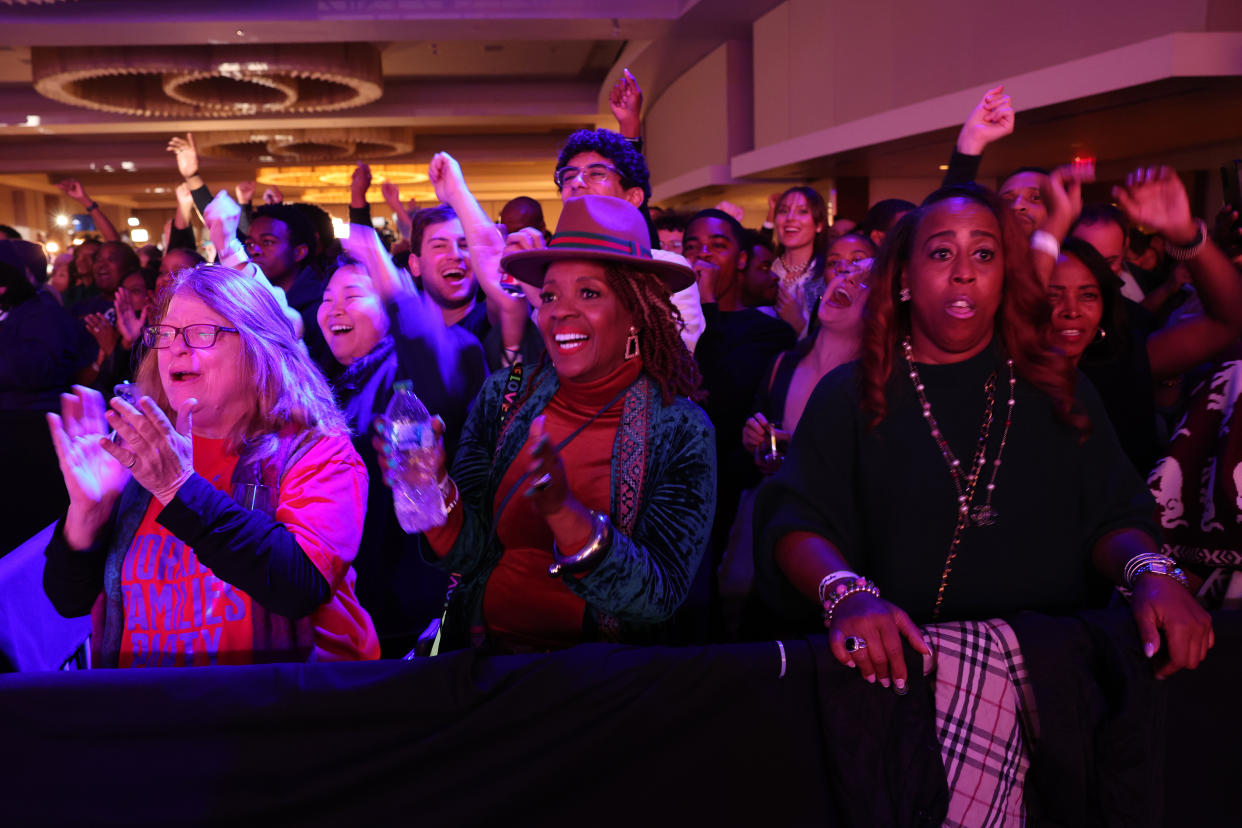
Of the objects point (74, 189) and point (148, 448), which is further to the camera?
point (74, 189)

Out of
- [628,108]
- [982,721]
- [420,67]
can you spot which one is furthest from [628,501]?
[420,67]

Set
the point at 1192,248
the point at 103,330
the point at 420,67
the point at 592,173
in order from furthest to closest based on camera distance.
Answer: the point at 420,67, the point at 103,330, the point at 592,173, the point at 1192,248

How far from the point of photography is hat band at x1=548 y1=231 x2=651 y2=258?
65.4 inches

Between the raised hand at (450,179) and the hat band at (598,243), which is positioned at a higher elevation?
the raised hand at (450,179)

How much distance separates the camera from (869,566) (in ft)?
4.91

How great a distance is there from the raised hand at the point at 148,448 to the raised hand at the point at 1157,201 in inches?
76.4

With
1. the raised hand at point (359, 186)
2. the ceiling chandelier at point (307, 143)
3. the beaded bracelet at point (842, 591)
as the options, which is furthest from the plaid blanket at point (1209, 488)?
the ceiling chandelier at point (307, 143)

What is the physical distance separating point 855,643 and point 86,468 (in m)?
1.26

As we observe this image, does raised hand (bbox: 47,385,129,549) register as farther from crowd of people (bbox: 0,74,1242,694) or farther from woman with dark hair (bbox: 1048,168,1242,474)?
woman with dark hair (bbox: 1048,168,1242,474)

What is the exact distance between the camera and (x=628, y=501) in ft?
5.21

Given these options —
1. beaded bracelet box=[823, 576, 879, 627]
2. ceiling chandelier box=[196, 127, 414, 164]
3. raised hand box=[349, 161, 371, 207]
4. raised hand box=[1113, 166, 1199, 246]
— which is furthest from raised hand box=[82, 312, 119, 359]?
ceiling chandelier box=[196, 127, 414, 164]

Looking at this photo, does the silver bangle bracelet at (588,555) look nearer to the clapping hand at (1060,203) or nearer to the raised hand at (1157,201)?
the raised hand at (1157,201)

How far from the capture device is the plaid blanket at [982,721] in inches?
48.1

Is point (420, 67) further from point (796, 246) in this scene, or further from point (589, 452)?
point (589, 452)
